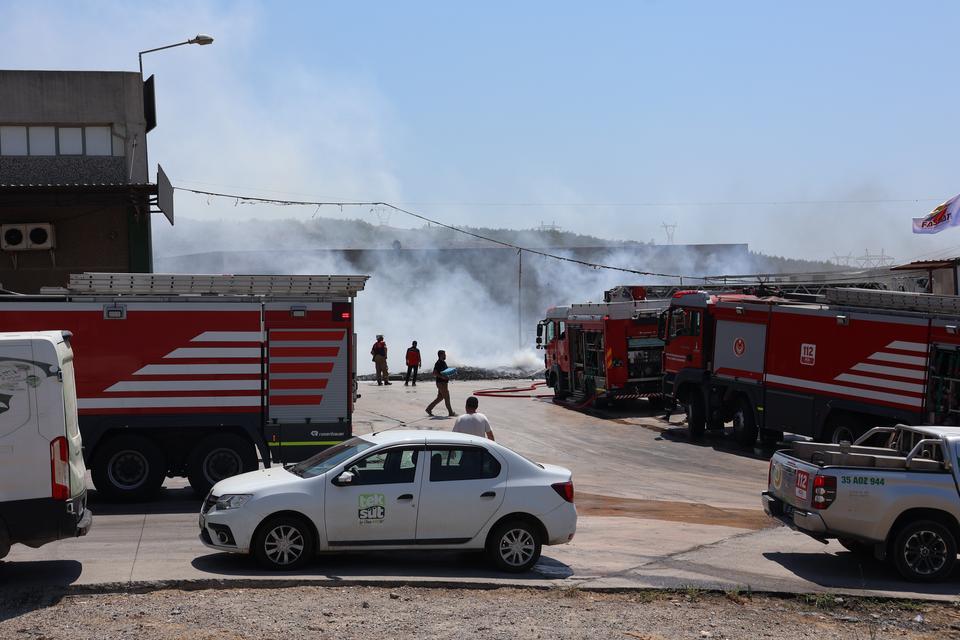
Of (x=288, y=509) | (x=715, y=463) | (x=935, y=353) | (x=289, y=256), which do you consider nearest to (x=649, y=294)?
(x=715, y=463)

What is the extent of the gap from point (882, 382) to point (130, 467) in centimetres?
1318

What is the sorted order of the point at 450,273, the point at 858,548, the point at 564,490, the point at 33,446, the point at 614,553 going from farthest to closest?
1. the point at 450,273
2. the point at 858,548
3. the point at 614,553
4. the point at 564,490
5. the point at 33,446

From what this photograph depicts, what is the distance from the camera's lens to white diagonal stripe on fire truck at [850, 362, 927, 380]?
Answer: 17.9 metres

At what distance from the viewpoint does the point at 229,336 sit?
1459 cm

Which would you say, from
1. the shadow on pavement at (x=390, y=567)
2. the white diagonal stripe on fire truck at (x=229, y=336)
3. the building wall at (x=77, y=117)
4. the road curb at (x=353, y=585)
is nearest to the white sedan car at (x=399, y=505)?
the shadow on pavement at (x=390, y=567)

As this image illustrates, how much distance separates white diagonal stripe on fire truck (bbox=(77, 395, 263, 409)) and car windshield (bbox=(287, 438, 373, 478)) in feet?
13.0

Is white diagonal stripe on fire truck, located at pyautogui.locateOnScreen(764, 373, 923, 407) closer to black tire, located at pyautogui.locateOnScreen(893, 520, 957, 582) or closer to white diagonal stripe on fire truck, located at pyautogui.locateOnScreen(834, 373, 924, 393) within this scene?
white diagonal stripe on fire truck, located at pyautogui.locateOnScreen(834, 373, 924, 393)

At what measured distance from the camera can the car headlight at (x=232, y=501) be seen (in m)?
9.90

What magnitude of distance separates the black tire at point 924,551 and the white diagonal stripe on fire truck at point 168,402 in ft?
28.6

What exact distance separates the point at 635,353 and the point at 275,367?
15.0 meters

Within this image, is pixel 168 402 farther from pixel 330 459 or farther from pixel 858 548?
pixel 858 548

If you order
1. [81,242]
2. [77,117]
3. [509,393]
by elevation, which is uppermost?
[77,117]

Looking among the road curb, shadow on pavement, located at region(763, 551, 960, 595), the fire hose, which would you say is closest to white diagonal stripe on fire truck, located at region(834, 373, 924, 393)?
shadow on pavement, located at region(763, 551, 960, 595)

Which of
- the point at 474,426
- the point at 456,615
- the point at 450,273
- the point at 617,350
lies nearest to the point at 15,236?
the point at 617,350
